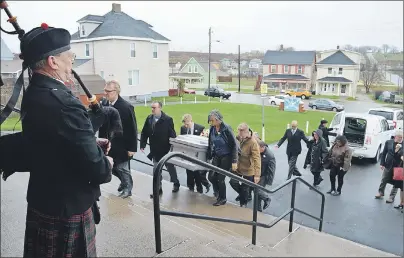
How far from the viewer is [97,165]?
3.47 ft

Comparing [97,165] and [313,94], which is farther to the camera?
[313,94]

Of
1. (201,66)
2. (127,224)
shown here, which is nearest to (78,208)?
(127,224)

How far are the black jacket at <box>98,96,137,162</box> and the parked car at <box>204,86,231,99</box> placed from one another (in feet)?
6.49

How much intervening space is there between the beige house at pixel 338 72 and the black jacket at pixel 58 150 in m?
3.91

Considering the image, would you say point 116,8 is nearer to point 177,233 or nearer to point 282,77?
point 282,77

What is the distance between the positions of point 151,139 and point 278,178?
278 cm

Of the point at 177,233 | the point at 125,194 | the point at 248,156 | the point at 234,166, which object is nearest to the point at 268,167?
the point at 248,156

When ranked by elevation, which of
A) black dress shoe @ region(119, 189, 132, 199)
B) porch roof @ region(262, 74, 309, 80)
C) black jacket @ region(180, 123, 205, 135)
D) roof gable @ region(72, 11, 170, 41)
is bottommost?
black dress shoe @ region(119, 189, 132, 199)

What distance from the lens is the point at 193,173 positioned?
400cm

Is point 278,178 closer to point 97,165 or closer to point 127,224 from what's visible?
point 127,224

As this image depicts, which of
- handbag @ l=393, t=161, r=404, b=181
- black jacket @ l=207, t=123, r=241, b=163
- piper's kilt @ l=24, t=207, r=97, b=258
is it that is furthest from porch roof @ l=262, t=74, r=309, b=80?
piper's kilt @ l=24, t=207, r=97, b=258

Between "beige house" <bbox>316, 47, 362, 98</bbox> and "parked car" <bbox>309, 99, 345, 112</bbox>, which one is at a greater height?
"beige house" <bbox>316, 47, 362, 98</bbox>

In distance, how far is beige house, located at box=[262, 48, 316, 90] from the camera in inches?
179

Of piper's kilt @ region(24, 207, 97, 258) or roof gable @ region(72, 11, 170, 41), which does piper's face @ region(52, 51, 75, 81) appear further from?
roof gable @ region(72, 11, 170, 41)
